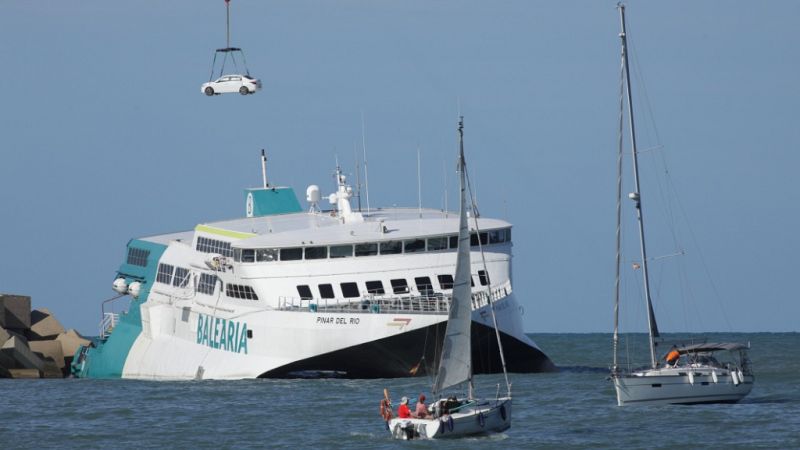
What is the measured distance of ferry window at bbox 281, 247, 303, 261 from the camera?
177ft

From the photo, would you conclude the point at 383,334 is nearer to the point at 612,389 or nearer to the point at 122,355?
the point at 612,389

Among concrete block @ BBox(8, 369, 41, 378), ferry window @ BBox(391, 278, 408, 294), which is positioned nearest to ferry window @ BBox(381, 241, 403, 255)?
ferry window @ BBox(391, 278, 408, 294)

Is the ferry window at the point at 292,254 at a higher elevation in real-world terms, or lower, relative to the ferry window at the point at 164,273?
lower

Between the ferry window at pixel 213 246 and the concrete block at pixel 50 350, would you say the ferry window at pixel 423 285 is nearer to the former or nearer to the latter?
the ferry window at pixel 213 246

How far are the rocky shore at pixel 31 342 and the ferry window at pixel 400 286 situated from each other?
848 inches

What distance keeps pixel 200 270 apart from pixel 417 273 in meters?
10.2

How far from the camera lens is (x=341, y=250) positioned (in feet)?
177

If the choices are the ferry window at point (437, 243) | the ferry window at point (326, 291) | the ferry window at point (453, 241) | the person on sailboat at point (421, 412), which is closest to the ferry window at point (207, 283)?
the ferry window at point (326, 291)

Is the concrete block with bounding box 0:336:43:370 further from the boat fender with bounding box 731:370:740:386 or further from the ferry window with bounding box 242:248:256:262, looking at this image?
the boat fender with bounding box 731:370:740:386

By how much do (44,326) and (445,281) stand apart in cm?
3081

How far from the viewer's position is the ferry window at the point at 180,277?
63047mm

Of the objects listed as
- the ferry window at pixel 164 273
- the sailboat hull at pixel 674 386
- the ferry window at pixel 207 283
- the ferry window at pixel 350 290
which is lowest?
the sailboat hull at pixel 674 386

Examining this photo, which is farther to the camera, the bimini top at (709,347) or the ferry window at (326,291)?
the ferry window at (326,291)

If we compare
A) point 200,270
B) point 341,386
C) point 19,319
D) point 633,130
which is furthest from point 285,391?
point 19,319
